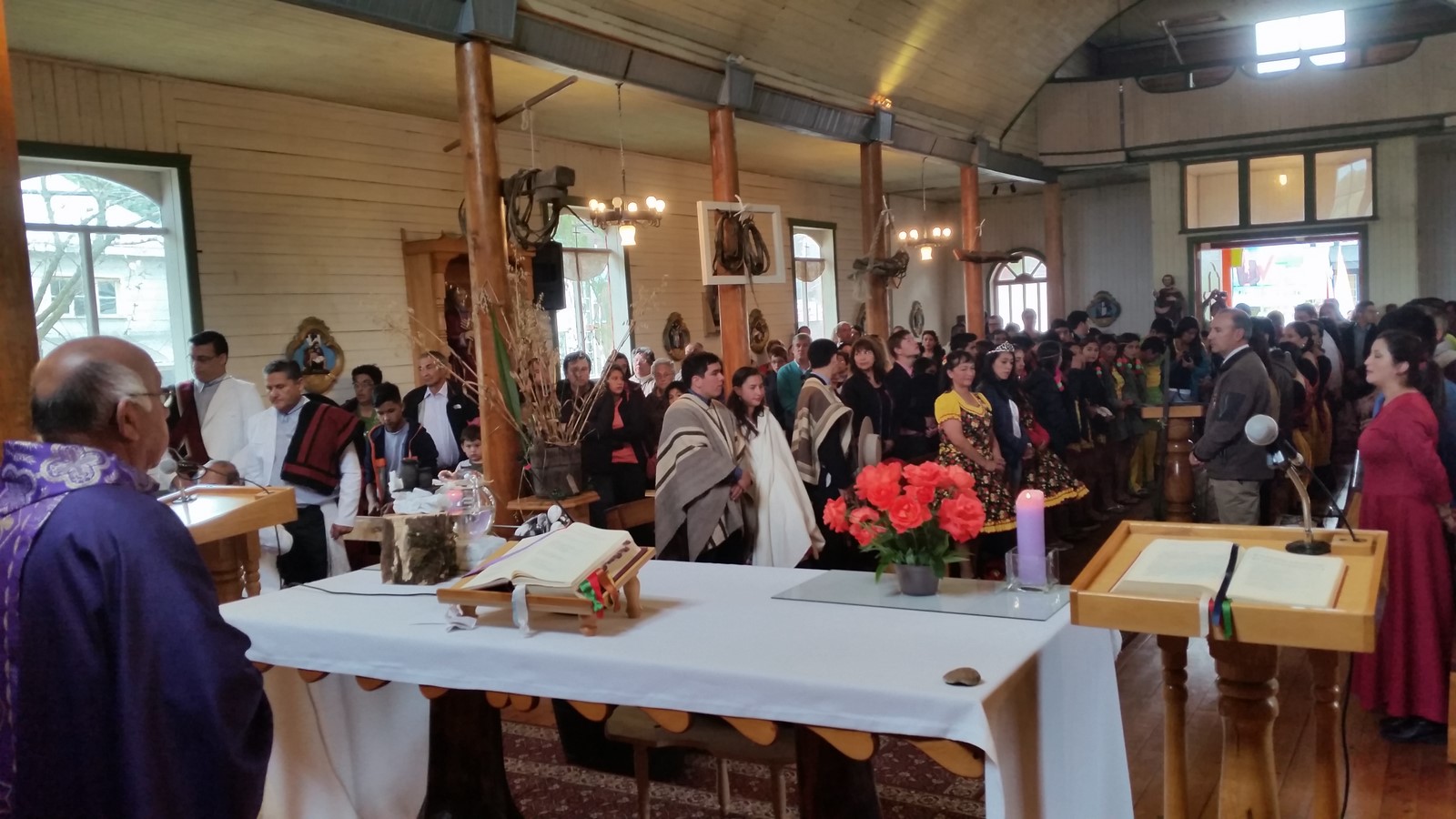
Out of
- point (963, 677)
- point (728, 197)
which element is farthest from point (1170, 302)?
point (963, 677)

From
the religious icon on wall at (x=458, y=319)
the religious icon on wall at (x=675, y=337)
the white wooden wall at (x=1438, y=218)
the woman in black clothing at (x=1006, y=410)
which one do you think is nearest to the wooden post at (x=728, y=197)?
the religious icon on wall at (x=458, y=319)

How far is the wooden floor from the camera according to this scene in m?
3.24

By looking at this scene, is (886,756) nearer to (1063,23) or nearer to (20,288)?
(20,288)

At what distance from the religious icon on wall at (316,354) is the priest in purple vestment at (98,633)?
7040mm

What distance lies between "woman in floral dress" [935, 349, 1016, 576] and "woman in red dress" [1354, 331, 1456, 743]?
199 cm

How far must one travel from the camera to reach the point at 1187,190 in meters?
15.1

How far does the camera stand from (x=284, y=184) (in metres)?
8.56

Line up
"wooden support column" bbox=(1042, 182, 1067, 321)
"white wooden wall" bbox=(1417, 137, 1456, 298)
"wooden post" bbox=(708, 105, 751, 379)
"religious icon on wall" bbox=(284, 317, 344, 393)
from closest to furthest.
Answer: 1. "wooden post" bbox=(708, 105, 751, 379)
2. "religious icon on wall" bbox=(284, 317, 344, 393)
3. "white wooden wall" bbox=(1417, 137, 1456, 298)
4. "wooden support column" bbox=(1042, 182, 1067, 321)

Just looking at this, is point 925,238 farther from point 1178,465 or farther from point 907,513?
point 907,513

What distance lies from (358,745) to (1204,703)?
3048 millimetres

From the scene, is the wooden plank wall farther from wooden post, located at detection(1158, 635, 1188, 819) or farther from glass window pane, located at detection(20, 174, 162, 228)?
wooden post, located at detection(1158, 635, 1188, 819)

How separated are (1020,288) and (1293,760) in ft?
51.6

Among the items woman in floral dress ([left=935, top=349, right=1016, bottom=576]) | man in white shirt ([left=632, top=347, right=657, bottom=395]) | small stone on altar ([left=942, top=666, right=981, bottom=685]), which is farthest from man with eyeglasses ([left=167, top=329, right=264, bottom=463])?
small stone on altar ([left=942, top=666, right=981, bottom=685])

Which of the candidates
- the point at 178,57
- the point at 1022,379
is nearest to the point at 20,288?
the point at 178,57
